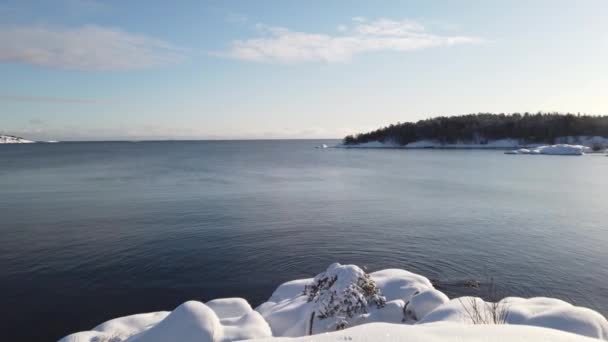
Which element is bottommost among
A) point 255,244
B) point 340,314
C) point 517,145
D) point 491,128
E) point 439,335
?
point 255,244

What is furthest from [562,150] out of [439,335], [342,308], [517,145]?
[439,335]

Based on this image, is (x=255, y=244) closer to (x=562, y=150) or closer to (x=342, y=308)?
(x=342, y=308)

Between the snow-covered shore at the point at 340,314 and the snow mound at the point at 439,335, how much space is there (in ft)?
1.71

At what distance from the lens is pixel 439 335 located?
4.81 meters

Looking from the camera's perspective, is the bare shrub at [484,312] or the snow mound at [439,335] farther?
the bare shrub at [484,312]

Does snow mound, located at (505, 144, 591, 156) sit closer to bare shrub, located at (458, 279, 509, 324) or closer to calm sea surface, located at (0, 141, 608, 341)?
calm sea surface, located at (0, 141, 608, 341)

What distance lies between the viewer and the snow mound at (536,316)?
765cm

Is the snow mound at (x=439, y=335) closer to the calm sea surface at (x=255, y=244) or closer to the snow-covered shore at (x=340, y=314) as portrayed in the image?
the snow-covered shore at (x=340, y=314)

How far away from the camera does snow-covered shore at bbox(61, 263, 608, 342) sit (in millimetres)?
7898

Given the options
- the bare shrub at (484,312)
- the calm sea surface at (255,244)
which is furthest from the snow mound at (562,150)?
the bare shrub at (484,312)

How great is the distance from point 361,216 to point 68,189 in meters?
33.5

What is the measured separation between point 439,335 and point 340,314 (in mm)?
5313

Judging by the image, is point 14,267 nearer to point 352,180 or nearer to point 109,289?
point 109,289

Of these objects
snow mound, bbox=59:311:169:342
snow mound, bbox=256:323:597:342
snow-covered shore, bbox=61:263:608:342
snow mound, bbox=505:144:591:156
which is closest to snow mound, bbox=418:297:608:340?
snow-covered shore, bbox=61:263:608:342
